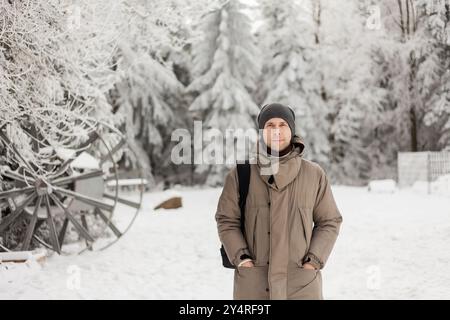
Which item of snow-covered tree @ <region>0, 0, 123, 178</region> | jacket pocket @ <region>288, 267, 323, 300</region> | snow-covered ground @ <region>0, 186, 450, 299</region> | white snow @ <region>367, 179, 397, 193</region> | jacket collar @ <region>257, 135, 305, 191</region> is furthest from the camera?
white snow @ <region>367, 179, 397, 193</region>

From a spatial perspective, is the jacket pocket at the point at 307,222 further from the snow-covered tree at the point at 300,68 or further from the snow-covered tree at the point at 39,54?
the snow-covered tree at the point at 300,68

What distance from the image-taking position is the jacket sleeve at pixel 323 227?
306cm

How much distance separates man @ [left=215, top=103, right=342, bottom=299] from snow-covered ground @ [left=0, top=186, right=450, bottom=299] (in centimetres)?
352

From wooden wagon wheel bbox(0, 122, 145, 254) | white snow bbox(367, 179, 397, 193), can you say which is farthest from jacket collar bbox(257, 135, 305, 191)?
white snow bbox(367, 179, 397, 193)

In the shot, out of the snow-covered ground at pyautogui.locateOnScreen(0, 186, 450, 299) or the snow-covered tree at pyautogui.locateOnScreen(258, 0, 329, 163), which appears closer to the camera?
the snow-covered ground at pyautogui.locateOnScreen(0, 186, 450, 299)

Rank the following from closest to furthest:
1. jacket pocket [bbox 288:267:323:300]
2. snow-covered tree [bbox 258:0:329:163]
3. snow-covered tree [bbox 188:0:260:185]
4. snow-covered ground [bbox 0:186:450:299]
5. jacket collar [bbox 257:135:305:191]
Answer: jacket collar [bbox 257:135:305:191]
jacket pocket [bbox 288:267:323:300]
snow-covered ground [bbox 0:186:450:299]
snow-covered tree [bbox 188:0:260:185]
snow-covered tree [bbox 258:0:329:163]

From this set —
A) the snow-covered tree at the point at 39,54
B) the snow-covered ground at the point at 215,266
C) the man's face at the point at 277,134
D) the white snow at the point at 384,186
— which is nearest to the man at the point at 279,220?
the man's face at the point at 277,134

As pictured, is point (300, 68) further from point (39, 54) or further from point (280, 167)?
point (280, 167)

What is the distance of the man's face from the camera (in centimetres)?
306

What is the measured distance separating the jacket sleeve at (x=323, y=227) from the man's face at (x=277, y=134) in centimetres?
32

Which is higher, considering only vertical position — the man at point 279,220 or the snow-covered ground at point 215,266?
the man at point 279,220

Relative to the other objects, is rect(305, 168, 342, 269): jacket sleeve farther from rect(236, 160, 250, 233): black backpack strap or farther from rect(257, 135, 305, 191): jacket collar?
rect(236, 160, 250, 233): black backpack strap
